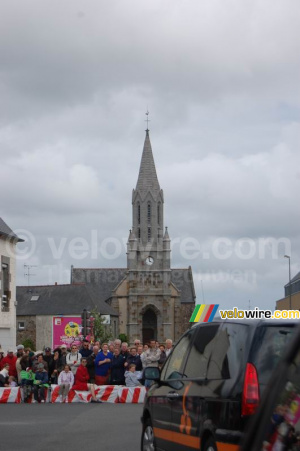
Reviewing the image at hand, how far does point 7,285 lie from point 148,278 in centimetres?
10188

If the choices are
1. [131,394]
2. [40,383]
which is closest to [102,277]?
[40,383]

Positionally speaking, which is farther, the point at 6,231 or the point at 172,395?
the point at 6,231

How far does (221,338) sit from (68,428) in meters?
8.81

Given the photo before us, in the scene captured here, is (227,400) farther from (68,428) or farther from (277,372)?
(68,428)

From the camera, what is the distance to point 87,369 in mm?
25156

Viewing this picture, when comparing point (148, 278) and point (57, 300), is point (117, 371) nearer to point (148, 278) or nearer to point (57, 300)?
point (57, 300)

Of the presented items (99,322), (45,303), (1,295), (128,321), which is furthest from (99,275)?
(1,295)

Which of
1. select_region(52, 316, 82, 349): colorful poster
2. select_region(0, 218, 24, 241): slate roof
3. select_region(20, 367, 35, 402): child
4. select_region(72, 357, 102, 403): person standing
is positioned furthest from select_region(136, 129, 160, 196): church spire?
select_region(72, 357, 102, 403): person standing

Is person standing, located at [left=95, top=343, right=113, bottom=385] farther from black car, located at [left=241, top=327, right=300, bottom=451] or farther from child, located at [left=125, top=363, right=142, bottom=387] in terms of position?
black car, located at [left=241, top=327, right=300, bottom=451]

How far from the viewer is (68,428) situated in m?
16.5

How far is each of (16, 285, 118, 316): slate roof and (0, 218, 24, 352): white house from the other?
68.1m

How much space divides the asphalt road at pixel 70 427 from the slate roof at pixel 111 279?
131 m

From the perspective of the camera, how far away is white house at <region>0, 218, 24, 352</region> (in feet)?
134

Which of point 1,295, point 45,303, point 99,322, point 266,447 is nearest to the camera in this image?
point 266,447
